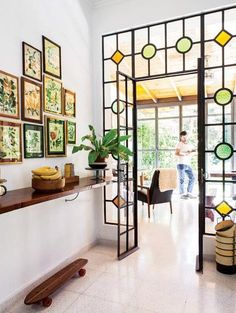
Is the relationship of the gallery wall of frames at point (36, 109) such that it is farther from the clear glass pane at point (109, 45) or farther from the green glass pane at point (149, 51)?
the green glass pane at point (149, 51)

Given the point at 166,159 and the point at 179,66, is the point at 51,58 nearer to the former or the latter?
the point at 179,66

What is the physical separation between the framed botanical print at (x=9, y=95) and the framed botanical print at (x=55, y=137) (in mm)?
423

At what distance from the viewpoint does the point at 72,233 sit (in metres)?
2.92

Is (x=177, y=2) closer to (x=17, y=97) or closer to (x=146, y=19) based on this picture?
(x=146, y=19)

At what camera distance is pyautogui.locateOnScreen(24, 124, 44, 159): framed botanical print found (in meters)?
A: 2.27

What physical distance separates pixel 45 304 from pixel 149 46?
119 inches

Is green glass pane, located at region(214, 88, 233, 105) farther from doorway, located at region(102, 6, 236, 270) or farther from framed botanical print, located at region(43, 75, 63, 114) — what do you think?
framed botanical print, located at region(43, 75, 63, 114)

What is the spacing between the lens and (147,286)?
236 cm

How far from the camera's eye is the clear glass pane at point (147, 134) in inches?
310

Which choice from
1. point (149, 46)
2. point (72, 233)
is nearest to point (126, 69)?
point (149, 46)

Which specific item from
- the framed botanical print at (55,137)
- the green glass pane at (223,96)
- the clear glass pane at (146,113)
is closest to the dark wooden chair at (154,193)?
the green glass pane at (223,96)

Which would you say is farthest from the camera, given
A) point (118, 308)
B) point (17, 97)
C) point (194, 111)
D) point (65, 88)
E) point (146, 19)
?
point (194, 111)

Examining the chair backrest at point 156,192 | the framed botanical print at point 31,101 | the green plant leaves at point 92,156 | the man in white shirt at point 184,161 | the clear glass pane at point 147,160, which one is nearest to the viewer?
the framed botanical print at point 31,101

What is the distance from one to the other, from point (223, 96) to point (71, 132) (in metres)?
1.82
